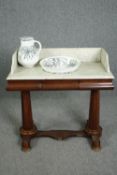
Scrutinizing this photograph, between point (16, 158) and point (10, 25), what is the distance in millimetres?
1185

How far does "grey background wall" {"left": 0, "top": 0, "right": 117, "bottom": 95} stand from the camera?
2.15m

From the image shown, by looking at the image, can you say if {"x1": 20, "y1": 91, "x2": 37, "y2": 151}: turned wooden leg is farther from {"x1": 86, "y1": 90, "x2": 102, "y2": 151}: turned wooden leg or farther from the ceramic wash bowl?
{"x1": 86, "y1": 90, "x2": 102, "y2": 151}: turned wooden leg

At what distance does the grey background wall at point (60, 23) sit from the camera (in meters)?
2.15

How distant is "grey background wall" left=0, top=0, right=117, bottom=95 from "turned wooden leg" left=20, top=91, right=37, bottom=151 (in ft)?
2.63

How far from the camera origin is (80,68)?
1.61m

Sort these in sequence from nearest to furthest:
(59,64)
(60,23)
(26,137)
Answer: (59,64) < (26,137) < (60,23)

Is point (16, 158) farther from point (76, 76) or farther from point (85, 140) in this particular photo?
point (76, 76)

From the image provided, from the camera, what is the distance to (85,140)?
1781 millimetres

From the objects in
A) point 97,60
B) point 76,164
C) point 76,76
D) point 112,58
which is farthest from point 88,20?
point 76,164

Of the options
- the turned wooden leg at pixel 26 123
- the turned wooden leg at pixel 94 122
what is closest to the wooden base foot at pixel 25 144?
the turned wooden leg at pixel 26 123

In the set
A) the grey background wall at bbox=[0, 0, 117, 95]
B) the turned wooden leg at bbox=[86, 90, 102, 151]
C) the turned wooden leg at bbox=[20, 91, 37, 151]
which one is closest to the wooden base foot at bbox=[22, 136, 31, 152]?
the turned wooden leg at bbox=[20, 91, 37, 151]

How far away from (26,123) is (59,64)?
47 cm

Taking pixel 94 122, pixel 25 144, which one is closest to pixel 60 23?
pixel 94 122

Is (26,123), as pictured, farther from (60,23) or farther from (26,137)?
(60,23)
